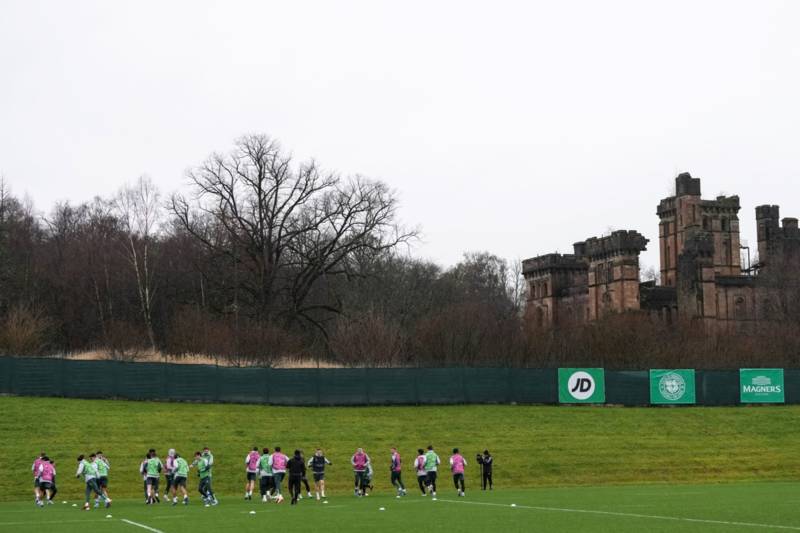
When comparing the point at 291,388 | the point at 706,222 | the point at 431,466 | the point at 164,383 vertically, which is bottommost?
the point at 431,466

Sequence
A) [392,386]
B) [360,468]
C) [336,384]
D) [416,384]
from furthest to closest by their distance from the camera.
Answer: [416,384] → [392,386] → [336,384] → [360,468]

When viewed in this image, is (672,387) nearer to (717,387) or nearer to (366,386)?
(717,387)

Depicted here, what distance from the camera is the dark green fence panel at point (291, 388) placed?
5569cm

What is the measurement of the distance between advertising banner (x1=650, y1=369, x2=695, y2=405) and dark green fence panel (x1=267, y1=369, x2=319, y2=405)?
17.8m

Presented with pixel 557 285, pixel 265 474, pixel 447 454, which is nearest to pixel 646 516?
pixel 265 474

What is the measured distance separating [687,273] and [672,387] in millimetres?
56331

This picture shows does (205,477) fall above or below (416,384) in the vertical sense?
below

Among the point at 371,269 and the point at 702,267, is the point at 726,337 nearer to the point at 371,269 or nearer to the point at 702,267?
the point at 702,267

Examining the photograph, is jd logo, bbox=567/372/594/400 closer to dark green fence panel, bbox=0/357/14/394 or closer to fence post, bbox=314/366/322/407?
fence post, bbox=314/366/322/407

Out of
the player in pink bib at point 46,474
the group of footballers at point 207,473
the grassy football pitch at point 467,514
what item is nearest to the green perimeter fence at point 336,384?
the group of footballers at point 207,473

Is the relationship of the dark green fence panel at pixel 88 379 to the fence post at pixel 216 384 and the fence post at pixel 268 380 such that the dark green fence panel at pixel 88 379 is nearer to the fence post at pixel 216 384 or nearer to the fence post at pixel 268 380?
the fence post at pixel 216 384

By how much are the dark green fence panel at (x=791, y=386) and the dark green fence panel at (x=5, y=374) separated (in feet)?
131

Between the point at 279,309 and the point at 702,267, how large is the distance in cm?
4876

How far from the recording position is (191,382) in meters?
55.0
